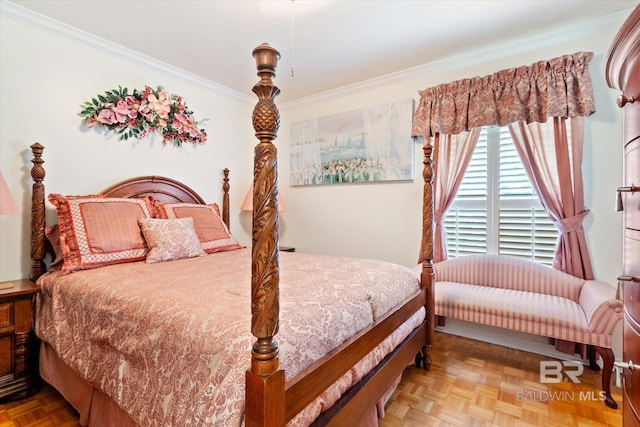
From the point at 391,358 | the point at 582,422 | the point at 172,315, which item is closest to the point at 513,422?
the point at 582,422

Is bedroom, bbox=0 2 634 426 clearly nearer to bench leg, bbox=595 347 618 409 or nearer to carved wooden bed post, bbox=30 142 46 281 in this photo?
carved wooden bed post, bbox=30 142 46 281

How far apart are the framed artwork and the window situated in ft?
2.01

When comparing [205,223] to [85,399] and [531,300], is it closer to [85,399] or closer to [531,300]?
[85,399]

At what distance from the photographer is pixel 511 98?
8.19ft

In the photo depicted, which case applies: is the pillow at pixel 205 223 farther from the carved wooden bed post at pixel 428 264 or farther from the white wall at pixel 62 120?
the carved wooden bed post at pixel 428 264

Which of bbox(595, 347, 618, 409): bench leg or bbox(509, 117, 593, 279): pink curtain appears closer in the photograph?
bbox(595, 347, 618, 409): bench leg

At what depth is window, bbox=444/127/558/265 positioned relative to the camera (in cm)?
254

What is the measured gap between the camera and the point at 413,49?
8.80 ft

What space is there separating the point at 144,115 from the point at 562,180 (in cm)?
362

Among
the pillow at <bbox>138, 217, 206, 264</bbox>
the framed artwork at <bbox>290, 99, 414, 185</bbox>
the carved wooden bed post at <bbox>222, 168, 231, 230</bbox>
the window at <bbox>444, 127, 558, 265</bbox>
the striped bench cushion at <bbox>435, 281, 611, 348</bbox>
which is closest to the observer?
the striped bench cushion at <bbox>435, 281, 611, 348</bbox>

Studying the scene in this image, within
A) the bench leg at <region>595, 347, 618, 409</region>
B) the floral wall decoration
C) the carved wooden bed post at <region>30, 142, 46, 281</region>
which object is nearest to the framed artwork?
the floral wall decoration

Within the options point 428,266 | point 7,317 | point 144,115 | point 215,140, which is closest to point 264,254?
point 428,266

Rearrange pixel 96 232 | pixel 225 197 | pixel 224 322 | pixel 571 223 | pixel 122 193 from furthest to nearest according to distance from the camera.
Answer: pixel 225 197
pixel 122 193
pixel 571 223
pixel 96 232
pixel 224 322

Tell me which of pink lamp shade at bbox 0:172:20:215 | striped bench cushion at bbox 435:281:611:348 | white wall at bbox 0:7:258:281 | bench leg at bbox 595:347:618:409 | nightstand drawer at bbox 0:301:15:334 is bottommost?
bench leg at bbox 595:347:618:409
